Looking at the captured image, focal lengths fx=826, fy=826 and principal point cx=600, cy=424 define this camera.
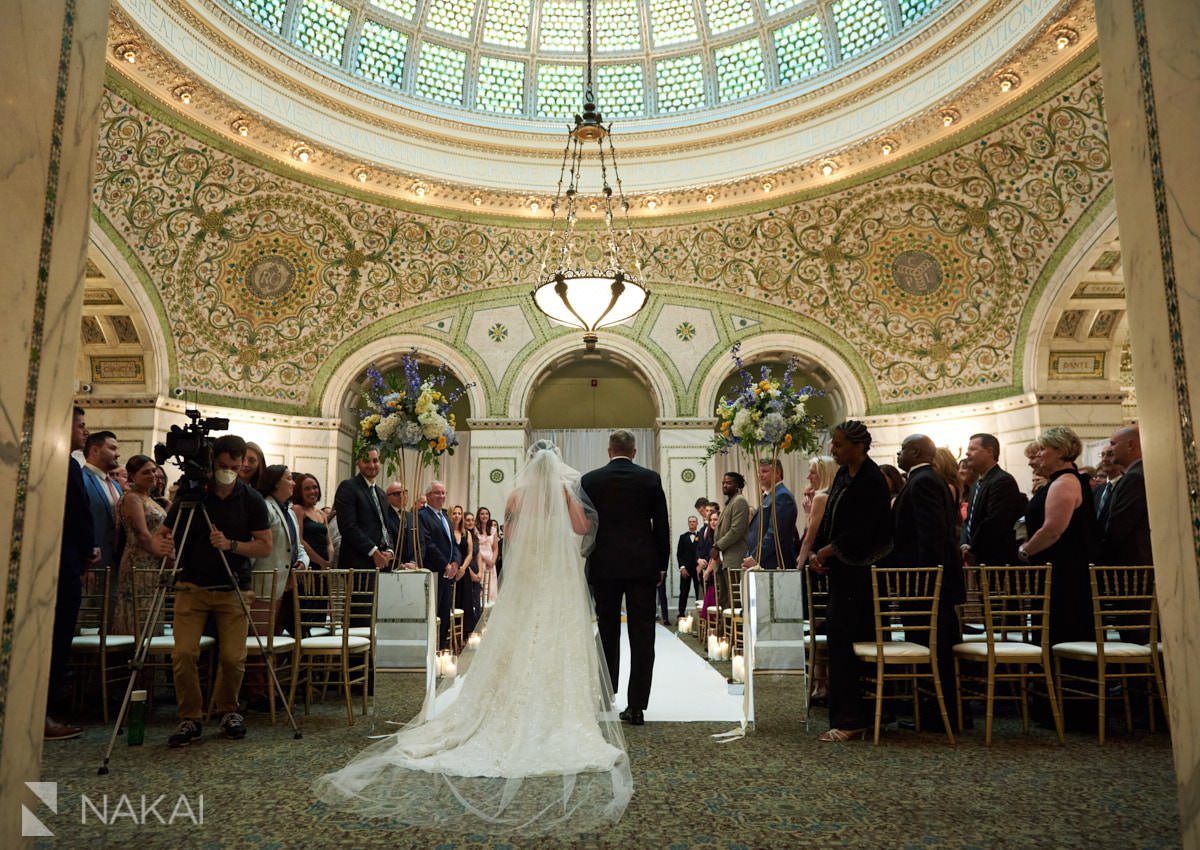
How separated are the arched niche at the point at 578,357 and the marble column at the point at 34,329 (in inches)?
432

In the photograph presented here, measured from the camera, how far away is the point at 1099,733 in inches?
168

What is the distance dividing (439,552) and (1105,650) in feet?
17.2

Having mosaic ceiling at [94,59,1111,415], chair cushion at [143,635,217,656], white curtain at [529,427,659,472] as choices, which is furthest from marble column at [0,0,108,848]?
white curtain at [529,427,659,472]

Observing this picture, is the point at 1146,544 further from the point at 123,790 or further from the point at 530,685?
the point at 123,790

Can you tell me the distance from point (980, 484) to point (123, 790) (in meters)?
4.79

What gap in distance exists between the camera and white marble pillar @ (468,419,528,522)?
1322 cm

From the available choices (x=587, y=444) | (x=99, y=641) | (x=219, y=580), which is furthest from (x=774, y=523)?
(x=587, y=444)

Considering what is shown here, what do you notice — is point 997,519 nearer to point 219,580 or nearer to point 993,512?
point 993,512

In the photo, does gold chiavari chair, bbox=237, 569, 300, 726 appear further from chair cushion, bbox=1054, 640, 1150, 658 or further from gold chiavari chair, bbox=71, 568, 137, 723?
chair cushion, bbox=1054, 640, 1150, 658

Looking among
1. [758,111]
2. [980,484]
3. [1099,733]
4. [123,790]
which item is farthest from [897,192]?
[123,790]

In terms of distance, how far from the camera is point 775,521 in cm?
677

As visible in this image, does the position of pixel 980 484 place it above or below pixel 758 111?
below

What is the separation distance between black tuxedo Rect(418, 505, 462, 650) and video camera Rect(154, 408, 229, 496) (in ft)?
10.6

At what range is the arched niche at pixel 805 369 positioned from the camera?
1296 cm
